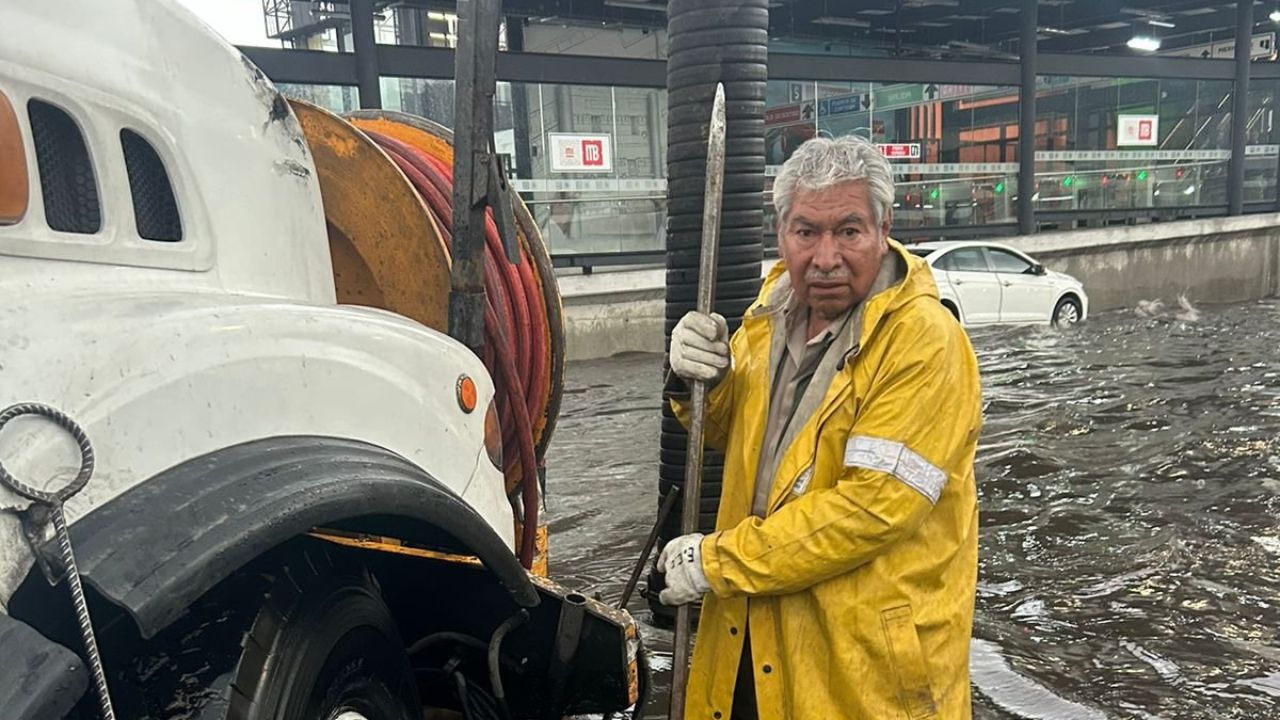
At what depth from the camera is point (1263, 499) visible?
16.9 ft

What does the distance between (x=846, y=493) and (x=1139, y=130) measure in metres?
18.4

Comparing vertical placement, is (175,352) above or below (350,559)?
above

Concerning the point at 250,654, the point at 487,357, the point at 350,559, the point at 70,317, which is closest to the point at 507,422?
the point at 487,357

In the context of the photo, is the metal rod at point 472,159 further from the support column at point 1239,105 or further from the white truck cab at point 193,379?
the support column at point 1239,105

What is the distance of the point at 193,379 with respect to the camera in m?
1.27

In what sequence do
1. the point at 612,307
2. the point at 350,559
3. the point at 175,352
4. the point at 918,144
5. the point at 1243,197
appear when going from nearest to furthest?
the point at 175,352
the point at 350,559
the point at 612,307
the point at 918,144
the point at 1243,197

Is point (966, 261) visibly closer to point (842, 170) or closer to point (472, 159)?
point (842, 170)

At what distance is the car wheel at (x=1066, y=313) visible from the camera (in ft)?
39.9

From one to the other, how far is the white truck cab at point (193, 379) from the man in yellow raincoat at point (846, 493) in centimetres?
54

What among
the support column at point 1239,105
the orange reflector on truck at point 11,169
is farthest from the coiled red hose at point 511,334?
the support column at point 1239,105

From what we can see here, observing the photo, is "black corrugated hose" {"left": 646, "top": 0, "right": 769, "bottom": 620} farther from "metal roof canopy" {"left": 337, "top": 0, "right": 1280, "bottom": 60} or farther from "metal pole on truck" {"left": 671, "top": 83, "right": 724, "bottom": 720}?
"metal roof canopy" {"left": 337, "top": 0, "right": 1280, "bottom": 60}

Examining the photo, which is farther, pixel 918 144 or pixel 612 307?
pixel 918 144

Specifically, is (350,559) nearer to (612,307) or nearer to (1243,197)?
(612,307)

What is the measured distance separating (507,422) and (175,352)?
49.1 inches
